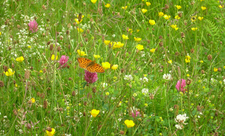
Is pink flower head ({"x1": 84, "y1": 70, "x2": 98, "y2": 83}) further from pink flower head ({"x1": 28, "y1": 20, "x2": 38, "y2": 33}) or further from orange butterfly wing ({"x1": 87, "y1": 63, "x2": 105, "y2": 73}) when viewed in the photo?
pink flower head ({"x1": 28, "y1": 20, "x2": 38, "y2": 33})

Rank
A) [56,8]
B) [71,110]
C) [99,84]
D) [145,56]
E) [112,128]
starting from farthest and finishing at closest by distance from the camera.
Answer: [56,8], [145,56], [99,84], [71,110], [112,128]

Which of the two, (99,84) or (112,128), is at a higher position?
(99,84)

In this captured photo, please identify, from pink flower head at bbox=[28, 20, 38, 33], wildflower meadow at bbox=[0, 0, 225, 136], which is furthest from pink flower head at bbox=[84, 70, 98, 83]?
pink flower head at bbox=[28, 20, 38, 33]

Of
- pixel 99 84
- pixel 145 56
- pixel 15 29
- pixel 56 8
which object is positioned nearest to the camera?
pixel 99 84

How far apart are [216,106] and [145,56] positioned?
47.6 inches

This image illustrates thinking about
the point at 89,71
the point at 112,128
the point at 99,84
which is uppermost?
the point at 89,71

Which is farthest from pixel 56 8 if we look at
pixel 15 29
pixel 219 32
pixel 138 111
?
pixel 138 111

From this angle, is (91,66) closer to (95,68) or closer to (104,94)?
(95,68)

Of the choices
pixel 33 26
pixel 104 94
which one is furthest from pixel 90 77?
pixel 33 26

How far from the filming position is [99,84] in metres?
2.06

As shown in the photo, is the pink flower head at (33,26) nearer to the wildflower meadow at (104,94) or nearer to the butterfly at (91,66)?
the wildflower meadow at (104,94)

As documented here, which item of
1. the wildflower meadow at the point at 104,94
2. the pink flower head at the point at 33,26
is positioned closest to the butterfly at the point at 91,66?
the wildflower meadow at the point at 104,94

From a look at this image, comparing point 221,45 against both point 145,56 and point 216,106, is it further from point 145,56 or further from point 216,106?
point 216,106

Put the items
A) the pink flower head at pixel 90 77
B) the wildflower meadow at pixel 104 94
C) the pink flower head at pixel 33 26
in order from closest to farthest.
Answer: the wildflower meadow at pixel 104 94 < the pink flower head at pixel 90 77 < the pink flower head at pixel 33 26
